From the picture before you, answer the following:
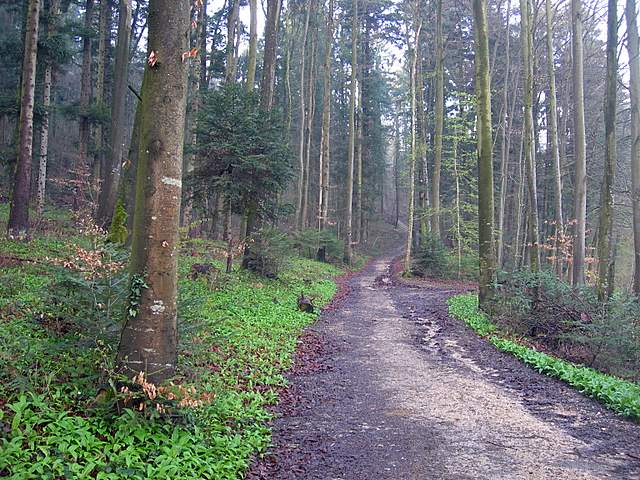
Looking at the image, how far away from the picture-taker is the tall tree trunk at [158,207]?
4688mm

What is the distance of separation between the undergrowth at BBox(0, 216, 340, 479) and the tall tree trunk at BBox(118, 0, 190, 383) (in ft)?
1.26

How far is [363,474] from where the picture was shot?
4637mm

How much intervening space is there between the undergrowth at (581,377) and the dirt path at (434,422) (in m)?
0.19

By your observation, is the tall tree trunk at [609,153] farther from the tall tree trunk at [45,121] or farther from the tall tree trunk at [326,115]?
the tall tree trunk at [326,115]

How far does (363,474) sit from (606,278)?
10.0m

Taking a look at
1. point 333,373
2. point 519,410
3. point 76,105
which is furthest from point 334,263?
point 519,410

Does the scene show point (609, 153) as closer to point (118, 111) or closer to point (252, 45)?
point (252, 45)

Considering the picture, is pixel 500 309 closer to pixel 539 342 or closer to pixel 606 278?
pixel 539 342

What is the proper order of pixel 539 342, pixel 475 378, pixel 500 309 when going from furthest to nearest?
pixel 500 309
pixel 539 342
pixel 475 378

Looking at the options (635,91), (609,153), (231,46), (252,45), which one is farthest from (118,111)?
(635,91)

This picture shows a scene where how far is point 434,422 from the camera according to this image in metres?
5.98

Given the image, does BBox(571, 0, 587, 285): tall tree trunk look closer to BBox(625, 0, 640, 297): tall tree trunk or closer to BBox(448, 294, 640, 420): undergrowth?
BBox(625, 0, 640, 297): tall tree trunk

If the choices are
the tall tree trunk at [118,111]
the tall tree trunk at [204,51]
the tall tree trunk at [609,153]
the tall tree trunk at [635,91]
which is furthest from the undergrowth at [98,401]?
the tall tree trunk at [204,51]

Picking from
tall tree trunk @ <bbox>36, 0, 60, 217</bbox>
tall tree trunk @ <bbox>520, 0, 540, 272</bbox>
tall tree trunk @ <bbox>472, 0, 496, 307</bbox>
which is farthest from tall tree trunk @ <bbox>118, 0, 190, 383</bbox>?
tall tree trunk @ <bbox>36, 0, 60, 217</bbox>
